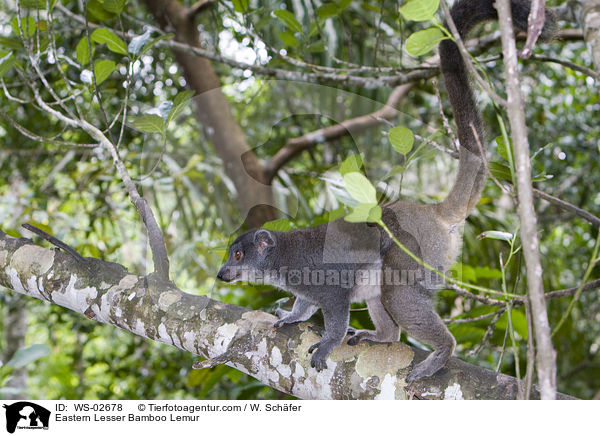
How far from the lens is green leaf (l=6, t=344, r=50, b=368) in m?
2.22

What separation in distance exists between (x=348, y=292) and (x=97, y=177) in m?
2.81

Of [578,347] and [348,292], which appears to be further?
[578,347]

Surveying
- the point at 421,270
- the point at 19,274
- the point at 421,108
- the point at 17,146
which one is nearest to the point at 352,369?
the point at 421,270

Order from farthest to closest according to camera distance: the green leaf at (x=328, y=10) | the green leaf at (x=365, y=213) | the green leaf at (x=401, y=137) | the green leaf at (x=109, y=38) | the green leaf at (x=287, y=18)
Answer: the green leaf at (x=328, y=10) < the green leaf at (x=287, y=18) < the green leaf at (x=109, y=38) < the green leaf at (x=401, y=137) < the green leaf at (x=365, y=213)

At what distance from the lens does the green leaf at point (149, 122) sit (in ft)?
6.15

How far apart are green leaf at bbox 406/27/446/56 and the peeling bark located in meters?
1.01

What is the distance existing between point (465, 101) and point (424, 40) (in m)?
0.77

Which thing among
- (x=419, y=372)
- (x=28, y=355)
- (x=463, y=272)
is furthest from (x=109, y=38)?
(x=463, y=272)

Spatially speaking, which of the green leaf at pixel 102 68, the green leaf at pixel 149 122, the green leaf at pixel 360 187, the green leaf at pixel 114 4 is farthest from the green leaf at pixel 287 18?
the green leaf at pixel 360 187

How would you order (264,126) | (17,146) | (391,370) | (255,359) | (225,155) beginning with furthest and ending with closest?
(17,146) < (264,126) < (225,155) < (255,359) < (391,370)

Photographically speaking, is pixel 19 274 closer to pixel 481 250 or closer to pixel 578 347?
pixel 481 250

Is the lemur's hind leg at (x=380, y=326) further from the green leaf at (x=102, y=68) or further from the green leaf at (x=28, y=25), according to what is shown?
the green leaf at (x=28, y=25)

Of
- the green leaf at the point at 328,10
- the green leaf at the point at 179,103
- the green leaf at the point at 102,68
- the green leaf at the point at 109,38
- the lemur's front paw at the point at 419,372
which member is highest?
the green leaf at the point at 328,10

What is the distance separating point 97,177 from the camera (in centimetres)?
416
